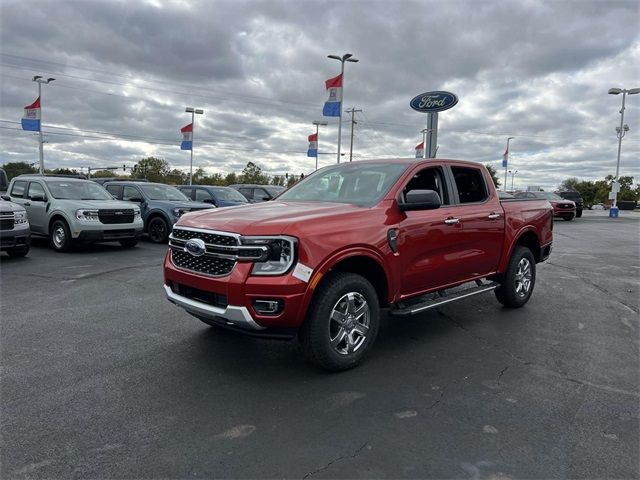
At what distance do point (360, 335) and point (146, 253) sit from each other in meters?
8.28

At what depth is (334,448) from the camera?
294cm

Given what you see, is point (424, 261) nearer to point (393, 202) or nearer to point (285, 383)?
point (393, 202)

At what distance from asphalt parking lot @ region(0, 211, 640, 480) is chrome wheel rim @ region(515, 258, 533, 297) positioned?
1.48 ft

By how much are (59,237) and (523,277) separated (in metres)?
10.1

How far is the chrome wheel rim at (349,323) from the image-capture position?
404cm

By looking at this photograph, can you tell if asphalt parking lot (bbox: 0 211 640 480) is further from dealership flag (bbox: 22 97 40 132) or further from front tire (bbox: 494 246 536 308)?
dealership flag (bbox: 22 97 40 132)

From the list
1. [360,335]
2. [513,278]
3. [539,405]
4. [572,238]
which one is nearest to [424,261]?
[360,335]

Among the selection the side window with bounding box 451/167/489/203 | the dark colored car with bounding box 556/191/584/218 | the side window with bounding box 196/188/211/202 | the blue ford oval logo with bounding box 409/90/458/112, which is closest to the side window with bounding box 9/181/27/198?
the side window with bounding box 196/188/211/202

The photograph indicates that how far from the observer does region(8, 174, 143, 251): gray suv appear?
1091 centimetres

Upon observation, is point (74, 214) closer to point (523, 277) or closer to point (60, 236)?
point (60, 236)

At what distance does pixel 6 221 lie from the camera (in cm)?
924

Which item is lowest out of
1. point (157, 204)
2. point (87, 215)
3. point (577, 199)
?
point (87, 215)

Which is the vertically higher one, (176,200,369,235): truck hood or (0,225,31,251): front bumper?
(176,200,369,235): truck hood

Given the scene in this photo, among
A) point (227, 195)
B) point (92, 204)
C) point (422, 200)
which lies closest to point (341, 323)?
point (422, 200)
